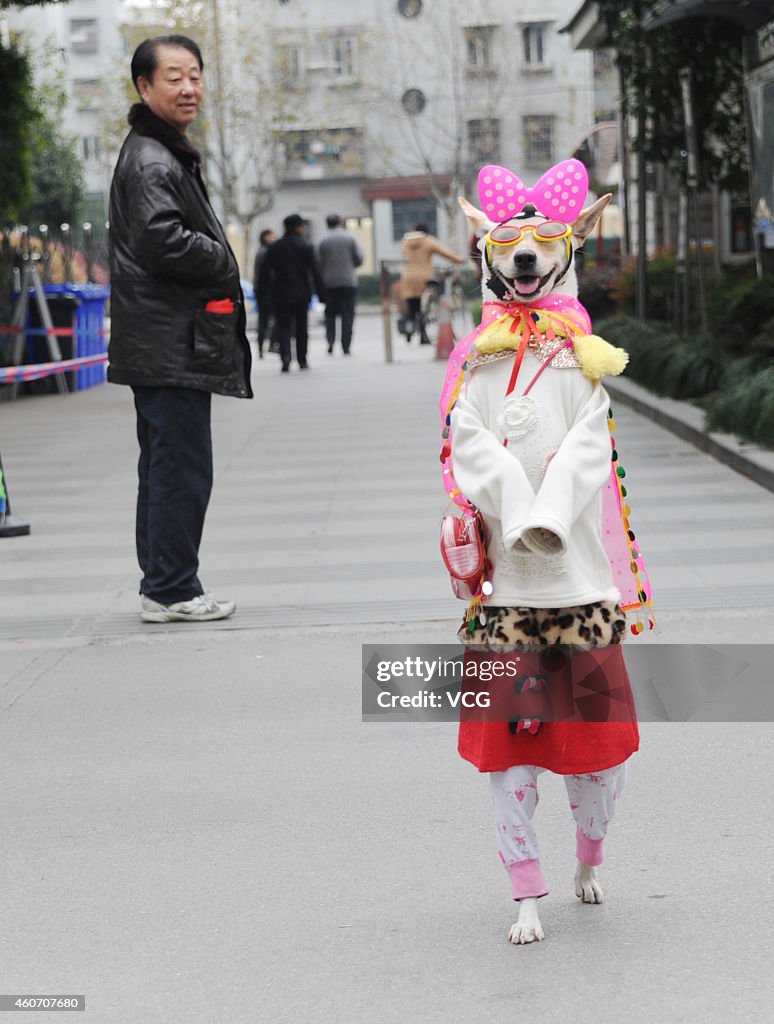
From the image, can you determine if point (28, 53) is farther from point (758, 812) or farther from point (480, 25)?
point (480, 25)

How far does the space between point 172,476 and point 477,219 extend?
10.3ft

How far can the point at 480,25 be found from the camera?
53219mm

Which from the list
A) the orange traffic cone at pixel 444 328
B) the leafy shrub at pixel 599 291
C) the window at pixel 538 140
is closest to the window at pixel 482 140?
the window at pixel 538 140

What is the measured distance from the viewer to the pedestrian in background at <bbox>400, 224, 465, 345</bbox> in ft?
76.2

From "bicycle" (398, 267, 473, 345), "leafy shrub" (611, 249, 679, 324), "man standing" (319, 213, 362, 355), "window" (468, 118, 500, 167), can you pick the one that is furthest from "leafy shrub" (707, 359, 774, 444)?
"window" (468, 118, 500, 167)

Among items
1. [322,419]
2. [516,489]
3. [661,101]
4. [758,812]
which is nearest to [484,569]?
[516,489]

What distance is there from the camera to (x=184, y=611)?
7.07m

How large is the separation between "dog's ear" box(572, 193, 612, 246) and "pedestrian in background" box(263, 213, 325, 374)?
17184 millimetres

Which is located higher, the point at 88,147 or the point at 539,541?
the point at 88,147

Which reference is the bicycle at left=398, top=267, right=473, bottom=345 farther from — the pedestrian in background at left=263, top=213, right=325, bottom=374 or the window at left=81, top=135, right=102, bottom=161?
the window at left=81, top=135, right=102, bottom=161

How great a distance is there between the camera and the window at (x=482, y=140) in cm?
5631

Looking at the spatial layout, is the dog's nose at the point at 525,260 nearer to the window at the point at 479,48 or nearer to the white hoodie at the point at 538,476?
the white hoodie at the point at 538,476

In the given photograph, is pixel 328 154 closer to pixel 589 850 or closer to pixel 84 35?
pixel 84 35

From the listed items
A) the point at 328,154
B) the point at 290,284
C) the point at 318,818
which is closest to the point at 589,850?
the point at 318,818
